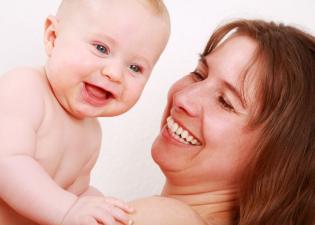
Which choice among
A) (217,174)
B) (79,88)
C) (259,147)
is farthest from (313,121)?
(79,88)

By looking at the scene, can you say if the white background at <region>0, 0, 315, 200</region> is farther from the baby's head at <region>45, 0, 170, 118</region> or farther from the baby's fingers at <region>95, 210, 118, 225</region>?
the baby's fingers at <region>95, 210, 118, 225</region>

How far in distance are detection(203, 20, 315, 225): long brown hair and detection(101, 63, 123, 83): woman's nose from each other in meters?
0.38

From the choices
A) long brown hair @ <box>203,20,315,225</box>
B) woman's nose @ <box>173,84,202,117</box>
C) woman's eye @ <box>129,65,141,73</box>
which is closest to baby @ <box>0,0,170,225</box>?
woman's eye @ <box>129,65,141,73</box>

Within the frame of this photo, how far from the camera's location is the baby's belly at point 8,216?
1326mm

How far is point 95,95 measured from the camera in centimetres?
134

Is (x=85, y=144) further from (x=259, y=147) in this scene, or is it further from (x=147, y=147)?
(x=147, y=147)

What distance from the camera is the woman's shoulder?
4.25ft

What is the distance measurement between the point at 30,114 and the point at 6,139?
77 millimetres

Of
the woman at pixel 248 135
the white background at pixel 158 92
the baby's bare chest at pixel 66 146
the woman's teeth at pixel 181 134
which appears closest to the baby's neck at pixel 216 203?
the woman at pixel 248 135

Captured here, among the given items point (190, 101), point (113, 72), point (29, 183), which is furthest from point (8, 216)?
point (190, 101)

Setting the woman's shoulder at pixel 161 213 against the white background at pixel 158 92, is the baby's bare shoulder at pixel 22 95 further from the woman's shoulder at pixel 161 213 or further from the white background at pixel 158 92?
the white background at pixel 158 92

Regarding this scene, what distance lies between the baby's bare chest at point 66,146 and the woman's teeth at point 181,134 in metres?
0.19

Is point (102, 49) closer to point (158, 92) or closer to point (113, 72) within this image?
point (113, 72)

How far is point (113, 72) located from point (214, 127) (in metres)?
0.33
